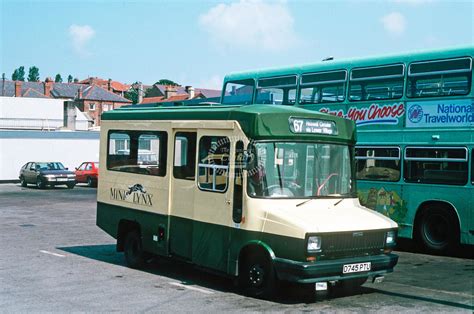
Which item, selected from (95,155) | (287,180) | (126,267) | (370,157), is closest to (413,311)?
(287,180)

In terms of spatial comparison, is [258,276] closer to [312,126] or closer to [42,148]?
[312,126]

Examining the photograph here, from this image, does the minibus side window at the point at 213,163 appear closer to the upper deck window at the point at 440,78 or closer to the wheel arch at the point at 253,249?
the wheel arch at the point at 253,249

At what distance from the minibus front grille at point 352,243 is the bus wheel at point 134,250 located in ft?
14.0

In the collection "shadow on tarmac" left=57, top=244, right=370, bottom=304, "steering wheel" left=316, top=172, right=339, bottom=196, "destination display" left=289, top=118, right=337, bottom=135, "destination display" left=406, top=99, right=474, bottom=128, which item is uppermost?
"destination display" left=406, top=99, right=474, bottom=128

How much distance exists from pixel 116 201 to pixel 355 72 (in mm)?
6672

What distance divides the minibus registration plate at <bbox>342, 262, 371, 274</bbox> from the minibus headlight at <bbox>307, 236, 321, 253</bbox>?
1.72 ft

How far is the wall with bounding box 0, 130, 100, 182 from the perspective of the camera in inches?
1815

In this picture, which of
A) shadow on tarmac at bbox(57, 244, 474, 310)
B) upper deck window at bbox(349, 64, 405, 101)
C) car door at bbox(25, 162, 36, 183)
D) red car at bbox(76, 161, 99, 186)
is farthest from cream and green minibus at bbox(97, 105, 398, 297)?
red car at bbox(76, 161, 99, 186)

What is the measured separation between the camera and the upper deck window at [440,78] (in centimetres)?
1416

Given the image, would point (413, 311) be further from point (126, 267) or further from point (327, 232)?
point (126, 267)

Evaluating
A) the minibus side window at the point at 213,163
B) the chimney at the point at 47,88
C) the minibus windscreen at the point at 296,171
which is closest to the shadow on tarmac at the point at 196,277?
the minibus side window at the point at 213,163

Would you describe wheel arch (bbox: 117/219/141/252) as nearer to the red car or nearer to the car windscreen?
the car windscreen

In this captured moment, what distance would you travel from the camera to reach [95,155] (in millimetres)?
50719

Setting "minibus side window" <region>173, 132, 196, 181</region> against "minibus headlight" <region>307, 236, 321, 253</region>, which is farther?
"minibus side window" <region>173, 132, 196, 181</region>
